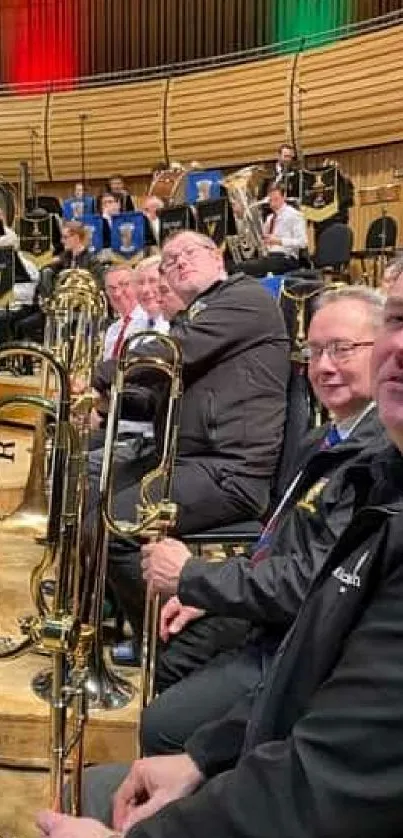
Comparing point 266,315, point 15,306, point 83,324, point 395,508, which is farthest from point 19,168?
point 395,508

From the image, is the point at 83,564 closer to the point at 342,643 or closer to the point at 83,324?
the point at 83,324

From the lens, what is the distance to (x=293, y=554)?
6.03ft

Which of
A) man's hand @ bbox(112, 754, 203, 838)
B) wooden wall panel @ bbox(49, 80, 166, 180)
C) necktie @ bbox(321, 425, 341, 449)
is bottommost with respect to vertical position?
man's hand @ bbox(112, 754, 203, 838)

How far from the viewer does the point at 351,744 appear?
3.24ft

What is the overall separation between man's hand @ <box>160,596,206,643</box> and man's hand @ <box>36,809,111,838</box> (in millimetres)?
831

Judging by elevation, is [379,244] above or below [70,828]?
above

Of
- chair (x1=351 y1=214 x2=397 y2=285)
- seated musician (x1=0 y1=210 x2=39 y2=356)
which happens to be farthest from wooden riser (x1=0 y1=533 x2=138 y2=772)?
chair (x1=351 y1=214 x2=397 y2=285)

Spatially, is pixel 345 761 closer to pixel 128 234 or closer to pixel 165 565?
pixel 165 565

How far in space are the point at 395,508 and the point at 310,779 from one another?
0.89ft

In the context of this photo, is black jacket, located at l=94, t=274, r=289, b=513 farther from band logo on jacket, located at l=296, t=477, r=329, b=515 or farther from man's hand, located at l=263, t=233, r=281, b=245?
man's hand, located at l=263, t=233, r=281, b=245

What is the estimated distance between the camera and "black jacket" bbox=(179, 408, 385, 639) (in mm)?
1763

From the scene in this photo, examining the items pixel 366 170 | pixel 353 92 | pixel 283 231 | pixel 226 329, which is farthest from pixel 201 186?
pixel 226 329

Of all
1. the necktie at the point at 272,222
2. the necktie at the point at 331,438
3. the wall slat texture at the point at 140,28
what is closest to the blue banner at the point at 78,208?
the necktie at the point at 272,222

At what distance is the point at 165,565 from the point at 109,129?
10751 mm
